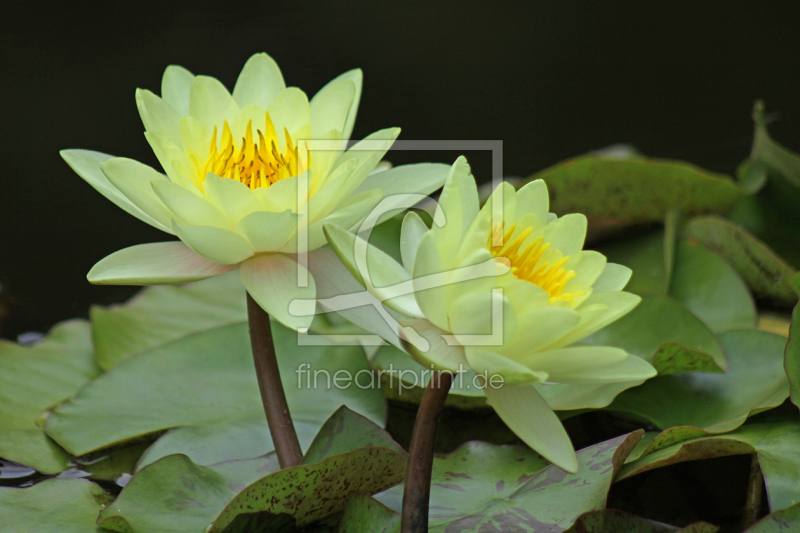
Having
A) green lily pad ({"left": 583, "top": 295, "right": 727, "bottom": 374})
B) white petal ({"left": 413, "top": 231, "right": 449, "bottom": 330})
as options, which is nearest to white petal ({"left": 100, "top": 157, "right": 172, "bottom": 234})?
white petal ({"left": 413, "top": 231, "right": 449, "bottom": 330})

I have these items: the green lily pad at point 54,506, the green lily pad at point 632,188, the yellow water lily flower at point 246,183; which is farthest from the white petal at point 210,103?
the green lily pad at point 632,188

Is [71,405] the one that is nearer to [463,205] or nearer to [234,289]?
[234,289]

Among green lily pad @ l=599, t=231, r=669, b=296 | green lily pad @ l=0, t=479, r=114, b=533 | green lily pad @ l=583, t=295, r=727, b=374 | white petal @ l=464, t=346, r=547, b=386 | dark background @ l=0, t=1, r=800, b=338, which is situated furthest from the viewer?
dark background @ l=0, t=1, r=800, b=338

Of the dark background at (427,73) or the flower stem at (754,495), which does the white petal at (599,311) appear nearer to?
the flower stem at (754,495)

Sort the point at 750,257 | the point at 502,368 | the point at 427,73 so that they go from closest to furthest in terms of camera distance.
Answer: the point at 502,368 < the point at 750,257 < the point at 427,73

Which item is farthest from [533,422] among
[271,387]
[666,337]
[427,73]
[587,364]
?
[427,73]

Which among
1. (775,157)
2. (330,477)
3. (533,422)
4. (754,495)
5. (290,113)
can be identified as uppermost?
(290,113)

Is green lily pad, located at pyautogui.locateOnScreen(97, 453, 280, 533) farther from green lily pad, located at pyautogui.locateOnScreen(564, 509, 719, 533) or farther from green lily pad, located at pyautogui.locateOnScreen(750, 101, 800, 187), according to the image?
green lily pad, located at pyautogui.locateOnScreen(750, 101, 800, 187)

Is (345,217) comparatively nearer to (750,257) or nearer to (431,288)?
(431,288)
